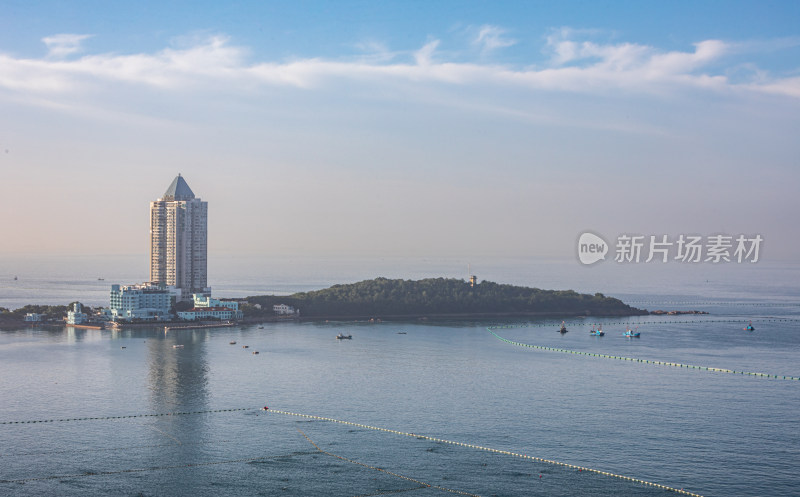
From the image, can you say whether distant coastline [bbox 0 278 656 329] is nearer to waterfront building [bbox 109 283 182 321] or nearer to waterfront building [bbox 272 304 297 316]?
waterfront building [bbox 272 304 297 316]

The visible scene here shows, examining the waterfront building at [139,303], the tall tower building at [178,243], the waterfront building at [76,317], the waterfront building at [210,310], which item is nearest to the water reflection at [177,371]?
the waterfront building at [139,303]

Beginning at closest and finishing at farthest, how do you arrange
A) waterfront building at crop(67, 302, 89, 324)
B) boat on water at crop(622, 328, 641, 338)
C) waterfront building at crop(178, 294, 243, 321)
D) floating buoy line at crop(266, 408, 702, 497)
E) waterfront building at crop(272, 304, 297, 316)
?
floating buoy line at crop(266, 408, 702, 497)
boat on water at crop(622, 328, 641, 338)
waterfront building at crop(67, 302, 89, 324)
waterfront building at crop(178, 294, 243, 321)
waterfront building at crop(272, 304, 297, 316)

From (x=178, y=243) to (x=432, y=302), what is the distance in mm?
26182

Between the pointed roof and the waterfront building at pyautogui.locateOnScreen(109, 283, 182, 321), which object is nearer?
the waterfront building at pyautogui.locateOnScreen(109, 283, 182, 321)

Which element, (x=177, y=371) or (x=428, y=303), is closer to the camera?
(x=177, y=371)

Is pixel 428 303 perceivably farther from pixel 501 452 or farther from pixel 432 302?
pixel 501 452

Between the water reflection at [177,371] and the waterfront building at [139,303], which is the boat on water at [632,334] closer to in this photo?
the water reflection at [177,371]

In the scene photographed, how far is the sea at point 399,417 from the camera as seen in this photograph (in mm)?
20969

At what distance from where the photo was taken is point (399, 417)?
92.3 ft

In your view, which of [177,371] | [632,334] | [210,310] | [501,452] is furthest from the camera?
[210,310]

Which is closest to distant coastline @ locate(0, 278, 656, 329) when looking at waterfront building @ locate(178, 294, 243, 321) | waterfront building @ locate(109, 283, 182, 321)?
waterfront building @ locate(178, 294, 243, 321)

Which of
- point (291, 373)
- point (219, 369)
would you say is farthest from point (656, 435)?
point (219, 369)

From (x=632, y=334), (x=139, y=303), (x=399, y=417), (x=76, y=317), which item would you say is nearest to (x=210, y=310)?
(x=139, y=303)

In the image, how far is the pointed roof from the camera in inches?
3031
